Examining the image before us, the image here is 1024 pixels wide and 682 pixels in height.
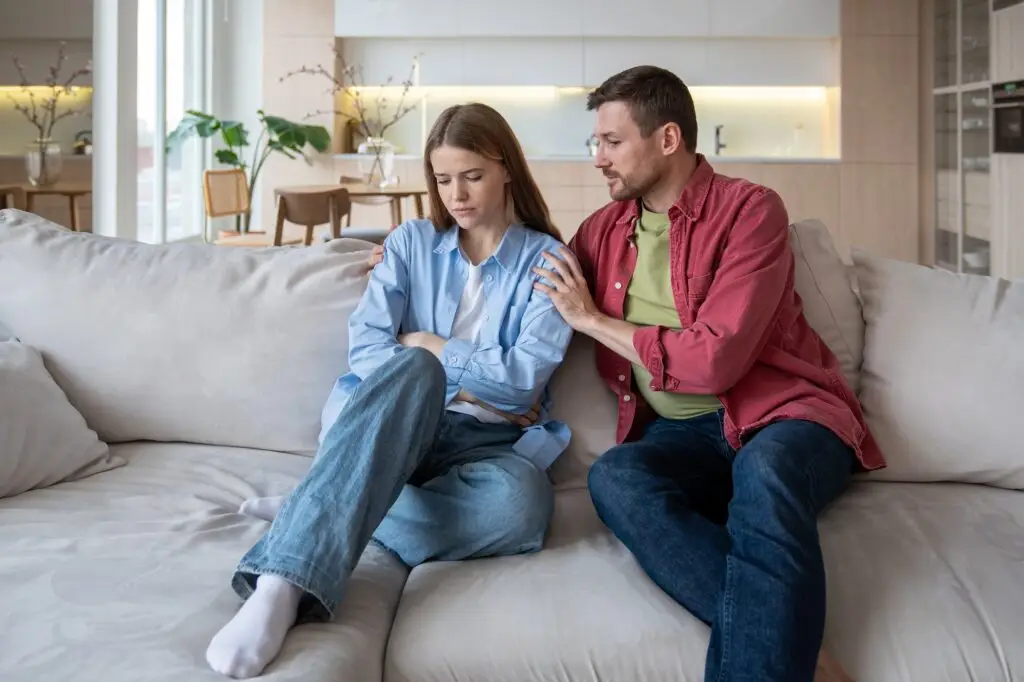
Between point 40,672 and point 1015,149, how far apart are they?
5457 millimetres

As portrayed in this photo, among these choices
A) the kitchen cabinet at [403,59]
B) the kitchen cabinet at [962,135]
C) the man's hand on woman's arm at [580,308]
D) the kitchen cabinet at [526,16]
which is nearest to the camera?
the man's hand on woman's arm at [580,308]

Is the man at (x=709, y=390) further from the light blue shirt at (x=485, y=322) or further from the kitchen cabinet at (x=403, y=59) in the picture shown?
the kitchen cabinet at (x=403, y=59)

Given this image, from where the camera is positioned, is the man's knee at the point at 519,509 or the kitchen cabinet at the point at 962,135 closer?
the man's knee at the point at 519,509

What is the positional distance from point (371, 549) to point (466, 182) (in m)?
0.76

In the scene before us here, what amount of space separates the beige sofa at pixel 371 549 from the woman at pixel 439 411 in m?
0.06

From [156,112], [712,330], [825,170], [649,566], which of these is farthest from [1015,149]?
[156,112]

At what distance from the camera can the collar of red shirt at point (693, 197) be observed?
2.09 m

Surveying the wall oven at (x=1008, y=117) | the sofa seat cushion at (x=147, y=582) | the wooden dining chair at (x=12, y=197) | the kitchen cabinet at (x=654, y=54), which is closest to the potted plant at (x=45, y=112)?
the wooden dining chair at (x=12, y=197)

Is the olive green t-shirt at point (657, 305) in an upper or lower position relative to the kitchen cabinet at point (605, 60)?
lower

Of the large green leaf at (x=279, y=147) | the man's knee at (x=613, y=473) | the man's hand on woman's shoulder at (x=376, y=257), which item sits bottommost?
the man's knee at (x=613, y=473)

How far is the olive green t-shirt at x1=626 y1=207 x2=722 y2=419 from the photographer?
6.74 feet

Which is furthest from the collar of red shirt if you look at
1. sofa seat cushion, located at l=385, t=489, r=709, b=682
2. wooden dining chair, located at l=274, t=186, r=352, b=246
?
wooden dining chair, located at l=274, t=186, r=352, b=246

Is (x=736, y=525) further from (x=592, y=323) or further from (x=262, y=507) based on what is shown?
(x=262, y=507)

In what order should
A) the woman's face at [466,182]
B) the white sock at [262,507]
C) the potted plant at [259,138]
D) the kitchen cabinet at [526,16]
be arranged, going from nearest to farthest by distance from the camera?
the white sock at [262,507] → the woman's face at [466,182] → the potted plant at [259,138] → the kitchen cabinet at [526,16]
